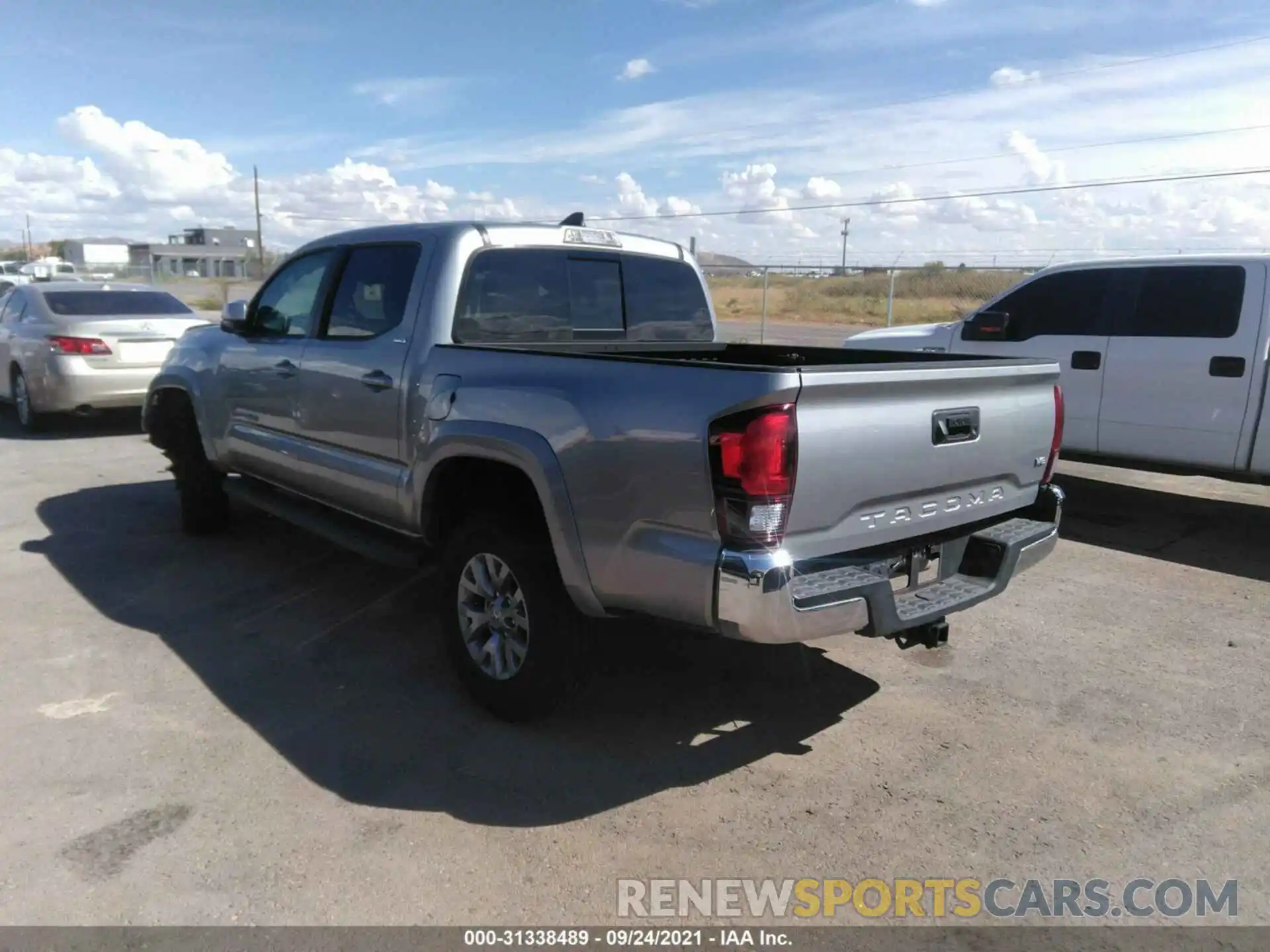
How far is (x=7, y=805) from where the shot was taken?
3.38m

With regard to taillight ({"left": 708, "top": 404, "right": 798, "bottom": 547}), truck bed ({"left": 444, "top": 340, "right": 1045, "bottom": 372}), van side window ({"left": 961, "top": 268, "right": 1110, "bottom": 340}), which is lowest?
taillight ({"left": 708, "top": 404, "right": 798, "bottom": 547})

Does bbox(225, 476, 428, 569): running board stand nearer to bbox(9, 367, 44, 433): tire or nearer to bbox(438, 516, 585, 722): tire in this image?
bbox(438, 516, 585, 722): tire

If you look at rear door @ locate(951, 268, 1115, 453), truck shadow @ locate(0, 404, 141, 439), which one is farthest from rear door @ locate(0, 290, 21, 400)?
rear door @ locate(951, 268, 1115, 453)

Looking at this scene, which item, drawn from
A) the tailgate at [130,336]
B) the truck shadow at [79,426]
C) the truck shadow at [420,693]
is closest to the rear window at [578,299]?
the truck shadow at [420,693]

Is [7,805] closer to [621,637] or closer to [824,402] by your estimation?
[621,637]

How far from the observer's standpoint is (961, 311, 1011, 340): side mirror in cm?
810

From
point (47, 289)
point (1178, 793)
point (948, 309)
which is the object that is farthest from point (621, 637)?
point (948, 309)

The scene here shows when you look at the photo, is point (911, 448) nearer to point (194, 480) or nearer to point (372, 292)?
point (372, 292)

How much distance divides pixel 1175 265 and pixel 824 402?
5.70 m

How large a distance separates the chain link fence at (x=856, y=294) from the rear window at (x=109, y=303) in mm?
11453

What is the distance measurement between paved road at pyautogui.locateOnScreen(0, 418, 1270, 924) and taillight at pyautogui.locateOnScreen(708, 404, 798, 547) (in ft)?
3.49

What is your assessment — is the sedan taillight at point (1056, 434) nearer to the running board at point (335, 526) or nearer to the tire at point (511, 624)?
the tire at point (511, 624)

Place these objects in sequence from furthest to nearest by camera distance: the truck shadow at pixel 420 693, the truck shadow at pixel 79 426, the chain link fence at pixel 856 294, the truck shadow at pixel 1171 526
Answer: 1. the chain link fence at pixel 856 294
2. the truck shadow at pixel 79 426
3. the truck shadow at pixel 1171 526
4. the truck shadow at pixel 420 693

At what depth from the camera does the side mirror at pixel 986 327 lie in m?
8.10
